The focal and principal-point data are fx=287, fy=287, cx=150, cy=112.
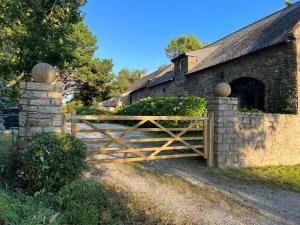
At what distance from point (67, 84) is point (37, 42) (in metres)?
31.8

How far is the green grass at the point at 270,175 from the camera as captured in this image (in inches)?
282

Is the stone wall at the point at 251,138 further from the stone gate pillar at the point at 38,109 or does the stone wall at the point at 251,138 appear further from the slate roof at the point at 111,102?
the slate roof at the point at 111,102

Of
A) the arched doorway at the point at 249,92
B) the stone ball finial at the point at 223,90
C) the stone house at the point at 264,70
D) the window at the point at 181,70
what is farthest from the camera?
the window at the point at 181,70

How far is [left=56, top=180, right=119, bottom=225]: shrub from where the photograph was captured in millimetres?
3645

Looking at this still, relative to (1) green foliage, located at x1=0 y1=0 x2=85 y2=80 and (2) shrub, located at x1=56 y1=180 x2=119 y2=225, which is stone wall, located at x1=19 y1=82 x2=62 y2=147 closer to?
(1) green foliage, located at x1=0 y1=0 x2=85 y2=80

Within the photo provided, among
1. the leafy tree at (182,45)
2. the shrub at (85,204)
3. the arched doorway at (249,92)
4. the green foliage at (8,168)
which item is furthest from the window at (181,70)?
the leafy tree at (182,45)

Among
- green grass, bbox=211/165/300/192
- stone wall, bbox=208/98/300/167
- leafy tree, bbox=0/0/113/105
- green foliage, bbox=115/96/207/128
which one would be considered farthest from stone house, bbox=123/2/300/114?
leafy tree, bbox=0/0/113/105

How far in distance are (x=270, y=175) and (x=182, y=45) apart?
47100 millimetres

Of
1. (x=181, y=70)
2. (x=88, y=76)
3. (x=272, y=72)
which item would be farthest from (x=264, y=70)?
(x=88, y=76)

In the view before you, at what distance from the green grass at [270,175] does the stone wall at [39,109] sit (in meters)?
4.37

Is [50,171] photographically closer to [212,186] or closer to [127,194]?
[127,194]

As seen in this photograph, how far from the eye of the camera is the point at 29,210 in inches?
138

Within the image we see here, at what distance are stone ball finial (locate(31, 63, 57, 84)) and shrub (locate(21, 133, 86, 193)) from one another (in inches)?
48.9

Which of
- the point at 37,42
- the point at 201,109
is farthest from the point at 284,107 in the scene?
the point at 37,42
